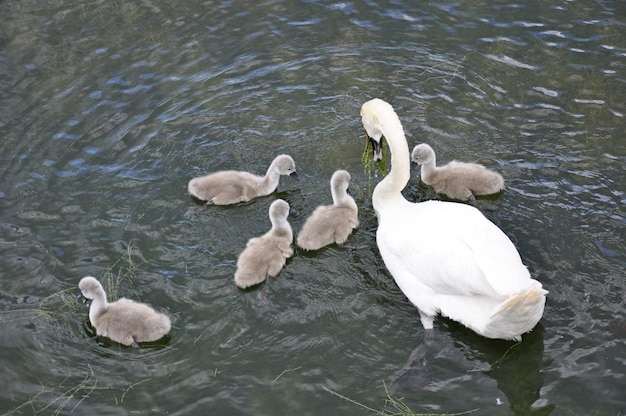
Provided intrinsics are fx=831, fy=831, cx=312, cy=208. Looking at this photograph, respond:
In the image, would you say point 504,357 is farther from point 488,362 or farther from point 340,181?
point 340,181

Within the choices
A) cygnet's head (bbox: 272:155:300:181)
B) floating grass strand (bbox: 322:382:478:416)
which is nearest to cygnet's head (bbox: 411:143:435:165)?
cygnet's head (bbox: 272:155:300:181)

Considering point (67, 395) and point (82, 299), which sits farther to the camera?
point (82, 299)

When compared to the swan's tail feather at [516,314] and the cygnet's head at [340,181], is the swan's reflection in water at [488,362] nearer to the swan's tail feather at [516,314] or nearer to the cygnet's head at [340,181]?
the swan's tail feather at [516,314]

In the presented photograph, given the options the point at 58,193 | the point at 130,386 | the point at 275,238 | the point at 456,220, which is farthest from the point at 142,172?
the point at 456,220

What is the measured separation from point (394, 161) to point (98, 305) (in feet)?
9.13

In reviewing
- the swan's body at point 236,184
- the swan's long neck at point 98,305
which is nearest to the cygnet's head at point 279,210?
the swan's body at point 236,184

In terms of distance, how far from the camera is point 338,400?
610 centimetres

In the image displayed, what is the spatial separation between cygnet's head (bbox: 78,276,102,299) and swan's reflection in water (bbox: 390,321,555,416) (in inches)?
95.2

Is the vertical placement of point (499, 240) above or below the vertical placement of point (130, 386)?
above

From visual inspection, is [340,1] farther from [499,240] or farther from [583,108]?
[499,240]

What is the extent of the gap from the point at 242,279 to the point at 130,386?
4.27ft

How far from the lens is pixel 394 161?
24.0 ft

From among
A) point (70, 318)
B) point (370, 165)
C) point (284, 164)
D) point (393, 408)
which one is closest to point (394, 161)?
point (370, 165)

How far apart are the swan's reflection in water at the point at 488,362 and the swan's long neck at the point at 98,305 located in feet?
7.72
